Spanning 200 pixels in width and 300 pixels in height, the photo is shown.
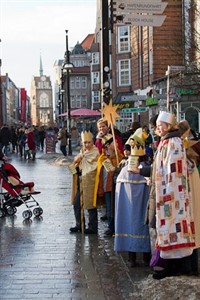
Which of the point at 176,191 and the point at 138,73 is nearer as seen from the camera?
the point at 176,191

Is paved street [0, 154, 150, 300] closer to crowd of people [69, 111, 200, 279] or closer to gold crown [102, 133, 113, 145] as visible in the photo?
crowd of people [69, 111, 200, 279]

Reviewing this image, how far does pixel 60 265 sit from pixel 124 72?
152ft

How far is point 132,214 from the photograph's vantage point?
297 inches

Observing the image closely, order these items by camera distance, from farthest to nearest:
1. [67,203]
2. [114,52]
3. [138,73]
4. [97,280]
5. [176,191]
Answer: [114,52] < [138,73] < [67,203] < [97,280] < [176,191]

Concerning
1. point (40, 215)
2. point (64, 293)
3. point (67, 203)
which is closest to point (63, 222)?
point (40, 215)

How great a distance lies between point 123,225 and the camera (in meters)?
7.63

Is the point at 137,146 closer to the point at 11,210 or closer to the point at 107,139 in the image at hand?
the point at 107,139

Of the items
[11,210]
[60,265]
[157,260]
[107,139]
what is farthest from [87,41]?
[157,260]

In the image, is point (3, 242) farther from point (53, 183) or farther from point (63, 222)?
point (53, 183)

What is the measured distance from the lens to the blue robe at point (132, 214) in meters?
7.54

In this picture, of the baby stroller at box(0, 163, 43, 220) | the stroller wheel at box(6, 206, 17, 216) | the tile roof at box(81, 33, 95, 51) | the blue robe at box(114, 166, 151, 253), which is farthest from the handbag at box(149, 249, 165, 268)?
the tile roof at box(81, 33, 95, 51)

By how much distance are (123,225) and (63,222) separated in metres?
3.63

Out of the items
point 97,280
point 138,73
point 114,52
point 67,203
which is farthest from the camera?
point 114,52

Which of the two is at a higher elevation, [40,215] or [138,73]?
[138,73]
